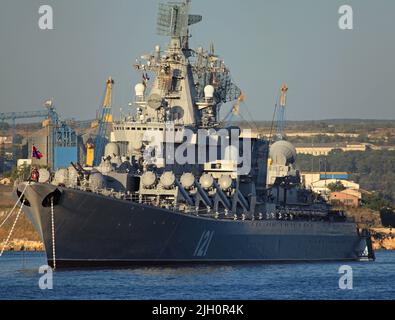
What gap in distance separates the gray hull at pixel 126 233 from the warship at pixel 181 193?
5cm

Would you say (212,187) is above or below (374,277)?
above

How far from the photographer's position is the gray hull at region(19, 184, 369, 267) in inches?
2151

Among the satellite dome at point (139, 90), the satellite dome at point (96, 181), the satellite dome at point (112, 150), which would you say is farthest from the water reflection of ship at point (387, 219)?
the satellite dome at point (96, 181)

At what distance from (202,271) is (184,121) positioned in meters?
13.5

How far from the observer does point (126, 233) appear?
5622 centimetres

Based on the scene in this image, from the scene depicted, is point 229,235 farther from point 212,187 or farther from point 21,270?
point 21,270

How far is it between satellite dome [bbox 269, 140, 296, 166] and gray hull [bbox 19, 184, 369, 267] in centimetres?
1130

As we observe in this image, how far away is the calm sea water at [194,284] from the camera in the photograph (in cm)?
4693

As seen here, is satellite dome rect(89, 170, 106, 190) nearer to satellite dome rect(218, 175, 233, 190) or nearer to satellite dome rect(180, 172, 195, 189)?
satellite dome rect(180, 172, 195, 189)

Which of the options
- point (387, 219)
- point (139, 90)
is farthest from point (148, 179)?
point (387, 219)

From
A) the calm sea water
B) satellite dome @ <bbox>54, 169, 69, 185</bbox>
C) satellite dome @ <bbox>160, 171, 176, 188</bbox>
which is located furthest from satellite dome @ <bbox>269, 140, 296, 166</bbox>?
satellite dome @ <bbox>54, 169, 69, 185</bbox>

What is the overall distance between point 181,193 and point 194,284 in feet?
34.3
